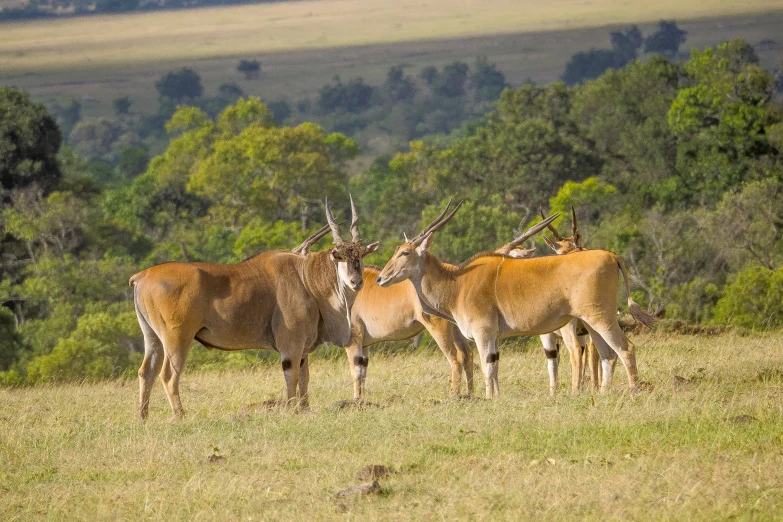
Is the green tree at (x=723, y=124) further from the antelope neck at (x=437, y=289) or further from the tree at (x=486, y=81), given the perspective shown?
the tree at (x=486, y=81)

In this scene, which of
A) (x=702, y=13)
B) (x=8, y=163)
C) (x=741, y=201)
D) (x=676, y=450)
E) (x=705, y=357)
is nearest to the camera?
(x=676, y=450)

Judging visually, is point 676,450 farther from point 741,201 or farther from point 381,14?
point 381,14

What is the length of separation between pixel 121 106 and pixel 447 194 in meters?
85.1

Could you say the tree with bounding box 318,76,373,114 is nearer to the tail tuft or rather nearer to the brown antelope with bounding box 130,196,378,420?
the brown antelope with bounding box 130,196,378,420

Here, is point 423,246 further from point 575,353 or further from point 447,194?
point 447,194

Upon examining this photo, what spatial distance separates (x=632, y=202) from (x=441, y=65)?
105114 mm

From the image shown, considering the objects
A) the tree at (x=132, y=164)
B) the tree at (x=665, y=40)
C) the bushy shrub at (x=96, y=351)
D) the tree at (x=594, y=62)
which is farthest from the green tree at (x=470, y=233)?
the tree at (x=665, y=40)

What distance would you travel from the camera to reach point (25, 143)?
52.7 m

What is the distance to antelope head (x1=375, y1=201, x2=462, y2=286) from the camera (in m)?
13.1

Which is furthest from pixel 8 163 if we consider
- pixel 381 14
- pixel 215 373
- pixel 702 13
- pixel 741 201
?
pixel 381 14

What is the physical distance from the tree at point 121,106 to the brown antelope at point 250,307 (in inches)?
4775

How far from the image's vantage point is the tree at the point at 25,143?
5194 cm

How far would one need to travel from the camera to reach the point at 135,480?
9898 mm

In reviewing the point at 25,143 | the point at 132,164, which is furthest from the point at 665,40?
the point at 25,143
